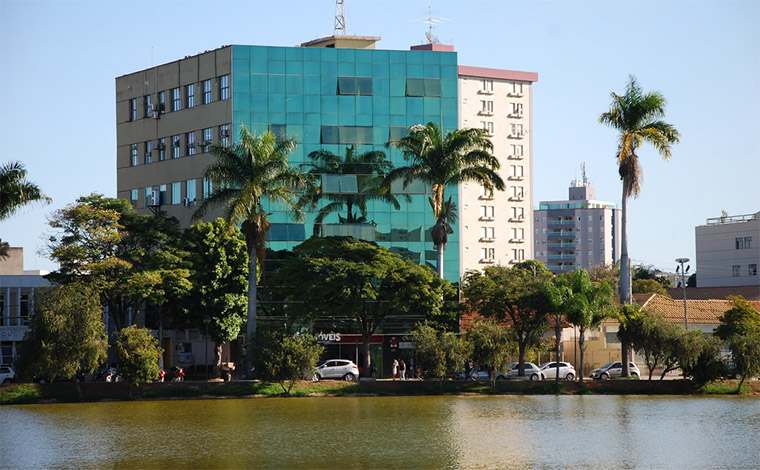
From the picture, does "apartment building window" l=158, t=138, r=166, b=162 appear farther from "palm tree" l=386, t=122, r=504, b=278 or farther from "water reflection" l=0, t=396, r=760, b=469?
"water reflection" l=0, t=396, r=760, b=469

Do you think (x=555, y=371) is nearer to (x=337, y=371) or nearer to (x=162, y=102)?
(x=337, y=371)

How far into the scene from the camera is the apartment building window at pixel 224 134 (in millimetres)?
88312

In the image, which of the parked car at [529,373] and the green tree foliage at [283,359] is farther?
the parked car at [529,373]

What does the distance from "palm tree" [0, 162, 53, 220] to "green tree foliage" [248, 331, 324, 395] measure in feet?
56.1

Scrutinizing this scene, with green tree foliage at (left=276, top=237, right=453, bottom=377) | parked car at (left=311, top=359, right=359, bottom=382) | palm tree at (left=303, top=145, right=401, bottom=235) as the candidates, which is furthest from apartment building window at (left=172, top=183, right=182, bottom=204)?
parked car at (left=311, top=359, right=359, bottom=382)

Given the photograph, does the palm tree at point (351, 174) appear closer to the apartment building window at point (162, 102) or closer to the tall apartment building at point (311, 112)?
the tall apartment building at point (311, 112)

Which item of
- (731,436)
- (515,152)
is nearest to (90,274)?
(731,436)

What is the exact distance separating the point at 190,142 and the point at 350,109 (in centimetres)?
1669

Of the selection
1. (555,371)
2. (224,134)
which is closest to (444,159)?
(555,371)

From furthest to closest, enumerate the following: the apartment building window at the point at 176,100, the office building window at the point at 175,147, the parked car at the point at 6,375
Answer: the apartment building window at the point at 176,100 < the office building window at the point at 175,147 < the parked car at the point at 6,375

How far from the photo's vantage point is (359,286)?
2817 inches

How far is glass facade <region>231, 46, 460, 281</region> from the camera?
85.1 m

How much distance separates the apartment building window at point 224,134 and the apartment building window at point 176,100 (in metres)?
8.36

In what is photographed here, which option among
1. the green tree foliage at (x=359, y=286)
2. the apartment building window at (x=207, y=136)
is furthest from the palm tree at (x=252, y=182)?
the apartment building window at (x=207, y=136)
